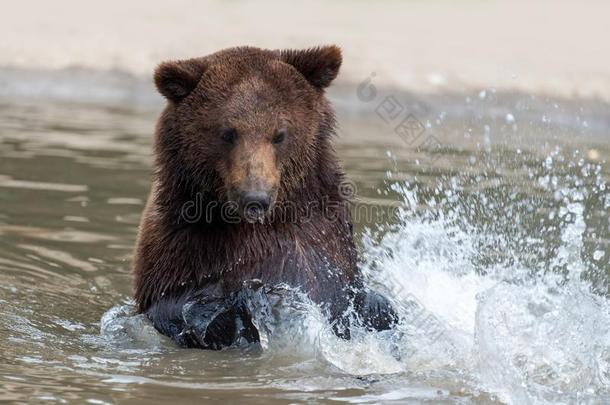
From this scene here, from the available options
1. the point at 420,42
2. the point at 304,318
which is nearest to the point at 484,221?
the point at 304,318

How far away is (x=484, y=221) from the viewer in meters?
8.89

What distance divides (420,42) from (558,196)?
9511 millimetres

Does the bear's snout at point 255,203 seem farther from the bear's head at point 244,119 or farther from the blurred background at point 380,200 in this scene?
the blurred background at point 380,200

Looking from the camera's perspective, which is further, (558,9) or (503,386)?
(558,9)

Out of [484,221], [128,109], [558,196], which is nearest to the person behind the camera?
[484,221]

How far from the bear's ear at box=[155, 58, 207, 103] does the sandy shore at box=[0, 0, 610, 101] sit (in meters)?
10.9

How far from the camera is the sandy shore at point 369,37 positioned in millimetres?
17547

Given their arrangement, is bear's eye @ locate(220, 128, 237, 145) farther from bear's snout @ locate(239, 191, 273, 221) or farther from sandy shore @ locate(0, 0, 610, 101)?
sandy shore @ locate(0, 0, 610, 101)

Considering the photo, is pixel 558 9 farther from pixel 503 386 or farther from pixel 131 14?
pixel 503 386

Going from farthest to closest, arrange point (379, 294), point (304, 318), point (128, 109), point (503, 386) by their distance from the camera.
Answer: point (128, 109) < point (379, 294) < point (304, 318) < point (503, 386)

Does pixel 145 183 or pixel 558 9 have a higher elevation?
pixel 558 9

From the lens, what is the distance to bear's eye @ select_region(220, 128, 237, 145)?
632cm

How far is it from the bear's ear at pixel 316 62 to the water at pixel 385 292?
1296 millimetres

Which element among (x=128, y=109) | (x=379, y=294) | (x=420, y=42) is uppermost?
(x=420, y=42)
